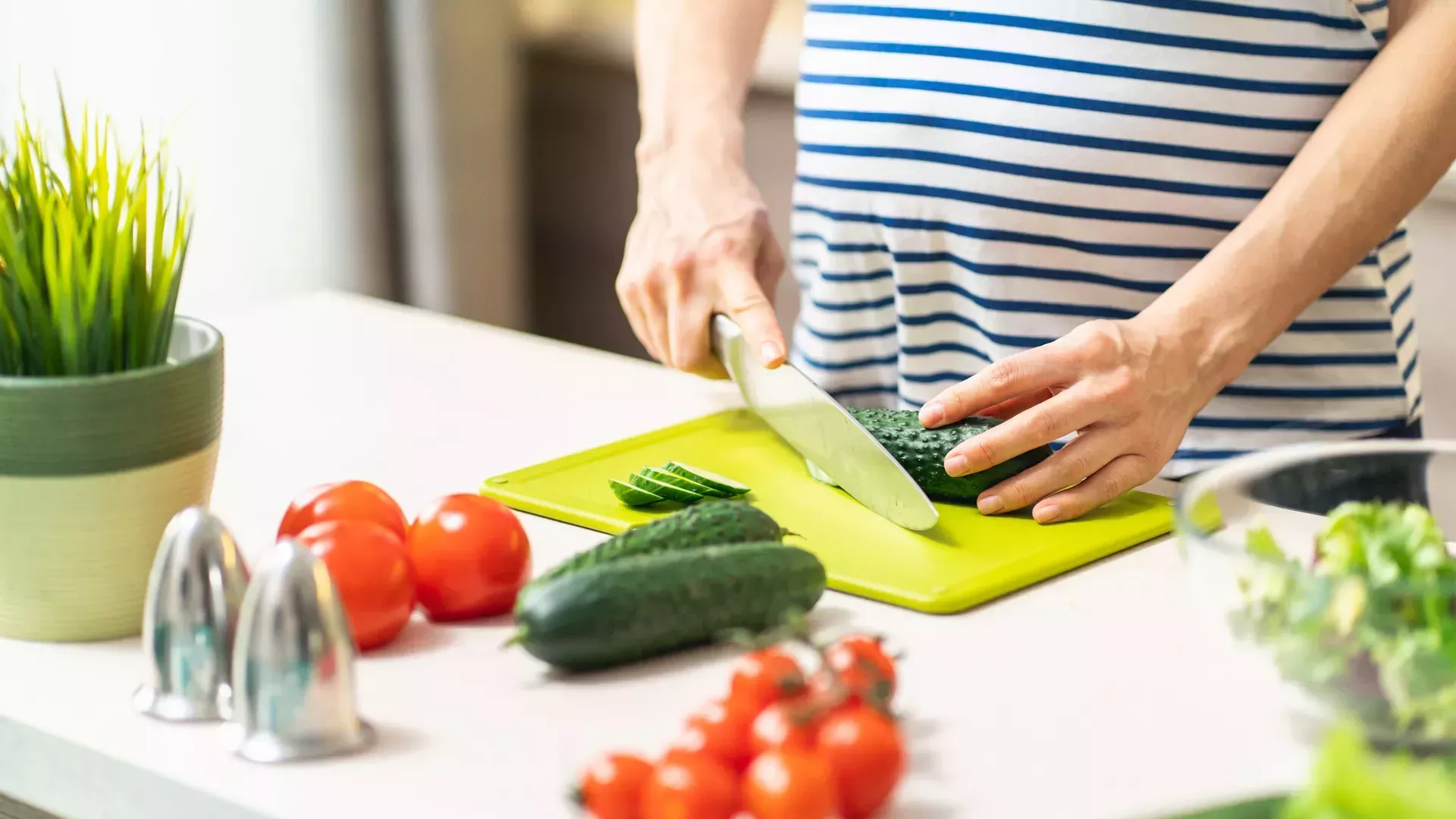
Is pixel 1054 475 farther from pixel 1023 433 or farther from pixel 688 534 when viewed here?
pixel 688 534

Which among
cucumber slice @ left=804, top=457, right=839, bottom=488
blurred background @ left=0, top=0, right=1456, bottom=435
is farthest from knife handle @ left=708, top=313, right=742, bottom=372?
blurred background @ left=0, top=0, right=1456, bottom=435

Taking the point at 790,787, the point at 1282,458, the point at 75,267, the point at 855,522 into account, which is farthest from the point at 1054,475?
the point at 75,267

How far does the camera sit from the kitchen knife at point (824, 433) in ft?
3.81

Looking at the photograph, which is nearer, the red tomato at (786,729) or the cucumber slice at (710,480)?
the red tomato at (786,729)

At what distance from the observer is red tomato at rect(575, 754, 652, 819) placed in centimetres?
71

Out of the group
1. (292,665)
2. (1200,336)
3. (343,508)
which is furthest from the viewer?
(1200,336)

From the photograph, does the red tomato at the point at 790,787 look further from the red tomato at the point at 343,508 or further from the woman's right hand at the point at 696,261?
the woman's right hand at the point at 696,261

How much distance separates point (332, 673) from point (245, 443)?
1.95 feet

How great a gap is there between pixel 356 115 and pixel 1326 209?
231 cm

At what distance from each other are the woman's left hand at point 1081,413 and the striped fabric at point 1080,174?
27cm

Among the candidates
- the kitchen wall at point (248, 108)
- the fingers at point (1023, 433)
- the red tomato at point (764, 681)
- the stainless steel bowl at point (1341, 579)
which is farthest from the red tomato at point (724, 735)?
the kitchen wall at point (248, 108)

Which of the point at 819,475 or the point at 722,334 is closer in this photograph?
the point at 819,475

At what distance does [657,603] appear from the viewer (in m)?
0.91

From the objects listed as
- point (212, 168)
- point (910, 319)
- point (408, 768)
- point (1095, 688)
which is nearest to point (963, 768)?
point (1095, 688)
